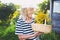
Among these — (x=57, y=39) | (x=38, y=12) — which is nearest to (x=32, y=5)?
(x=38, y=12)

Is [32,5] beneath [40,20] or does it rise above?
above

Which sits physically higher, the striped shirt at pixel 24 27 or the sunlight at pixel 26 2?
the sunlight at pixel 26 2

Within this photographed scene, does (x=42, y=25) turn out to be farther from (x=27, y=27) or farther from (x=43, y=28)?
(x=27, y=27)

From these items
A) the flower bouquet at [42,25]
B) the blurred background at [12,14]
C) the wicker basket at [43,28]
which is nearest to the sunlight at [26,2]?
the blurred background at [12,14]

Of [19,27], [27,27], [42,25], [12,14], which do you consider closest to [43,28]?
Result: [42,25]

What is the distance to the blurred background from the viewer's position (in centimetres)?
276

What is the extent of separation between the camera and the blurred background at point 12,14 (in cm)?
276

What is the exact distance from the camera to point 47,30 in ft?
9.03

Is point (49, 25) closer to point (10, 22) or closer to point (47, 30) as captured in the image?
point (47, 30)

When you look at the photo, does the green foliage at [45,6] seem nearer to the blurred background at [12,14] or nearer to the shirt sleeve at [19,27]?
the blurred background at [12,14]

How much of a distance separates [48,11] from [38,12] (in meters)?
0.13

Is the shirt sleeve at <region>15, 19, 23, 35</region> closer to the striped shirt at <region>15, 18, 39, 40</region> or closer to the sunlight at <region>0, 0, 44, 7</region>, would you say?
the striped shirt at <region>15, 18, 39, 40</region>

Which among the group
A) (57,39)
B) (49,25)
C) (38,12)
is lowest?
(57,39)

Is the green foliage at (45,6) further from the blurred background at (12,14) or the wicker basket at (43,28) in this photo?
the wicker basket at (43,28)
